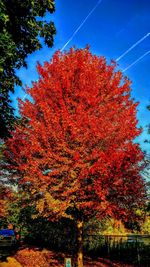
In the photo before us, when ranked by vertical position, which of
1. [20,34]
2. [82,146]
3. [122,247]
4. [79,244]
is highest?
[20,34]

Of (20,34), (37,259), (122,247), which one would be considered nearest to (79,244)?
(37,259)

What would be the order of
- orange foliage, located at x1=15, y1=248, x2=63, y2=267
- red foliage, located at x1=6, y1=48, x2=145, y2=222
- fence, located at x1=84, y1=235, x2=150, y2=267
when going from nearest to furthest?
1. red foliage, located at x1=6, y1=48, x2=145, y2=222
2. orange foliage, located at x1=15, y1=248, x2=63, y2=267
3. fence, located at x1=84, y1=235, x2=150, y2=267

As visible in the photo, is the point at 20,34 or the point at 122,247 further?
the point at 122,247

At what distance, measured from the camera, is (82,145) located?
13.5 m

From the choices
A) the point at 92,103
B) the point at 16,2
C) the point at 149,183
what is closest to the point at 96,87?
the point at 92,103

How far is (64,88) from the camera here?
601 inches

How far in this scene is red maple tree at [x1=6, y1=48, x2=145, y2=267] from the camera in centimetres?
1300

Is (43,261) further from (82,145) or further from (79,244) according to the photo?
(82,145)

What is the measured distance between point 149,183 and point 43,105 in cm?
679

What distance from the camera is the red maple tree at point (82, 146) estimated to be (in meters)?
13.0

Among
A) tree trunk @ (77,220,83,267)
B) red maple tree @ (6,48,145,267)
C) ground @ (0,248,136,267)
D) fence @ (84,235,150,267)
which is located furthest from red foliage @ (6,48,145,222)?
fence @ (84,235,150,267)

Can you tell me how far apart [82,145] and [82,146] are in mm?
111

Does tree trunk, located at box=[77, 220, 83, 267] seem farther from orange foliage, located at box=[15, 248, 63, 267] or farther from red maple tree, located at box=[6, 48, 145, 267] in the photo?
orange foliage, located at box=[15, 248, 63, 267]

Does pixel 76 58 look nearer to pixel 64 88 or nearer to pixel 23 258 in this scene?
pixel 64 88
